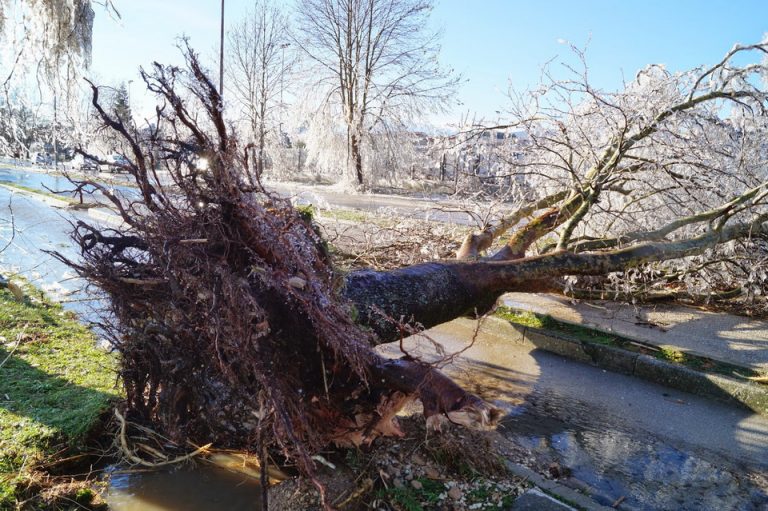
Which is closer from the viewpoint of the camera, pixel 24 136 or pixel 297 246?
pixel 297 246

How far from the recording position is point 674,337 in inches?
224

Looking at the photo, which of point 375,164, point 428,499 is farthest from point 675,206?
point 375,164

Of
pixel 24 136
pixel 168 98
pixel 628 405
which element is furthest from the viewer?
pixel 24 136

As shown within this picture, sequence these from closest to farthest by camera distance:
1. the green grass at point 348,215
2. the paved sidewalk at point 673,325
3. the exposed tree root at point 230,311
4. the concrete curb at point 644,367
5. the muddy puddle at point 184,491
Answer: the exposed tree root at point 230,311 → the muddy puddle at point 184,491 → the concrete curb at point 644,367 → the paved sidewalk at point 673,325 → the green grass at point 348,215

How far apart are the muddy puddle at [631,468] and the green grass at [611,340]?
1.48 metres

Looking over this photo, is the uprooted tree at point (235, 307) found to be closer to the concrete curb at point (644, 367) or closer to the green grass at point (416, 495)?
the green grass at point (416, 495)

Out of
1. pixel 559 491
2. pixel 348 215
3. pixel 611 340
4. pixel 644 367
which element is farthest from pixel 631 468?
pixel 348 215

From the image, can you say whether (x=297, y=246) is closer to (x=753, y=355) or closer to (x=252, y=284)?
(x=252, y=284)

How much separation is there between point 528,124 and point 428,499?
523 cm

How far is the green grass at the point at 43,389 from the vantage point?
9.52 feet

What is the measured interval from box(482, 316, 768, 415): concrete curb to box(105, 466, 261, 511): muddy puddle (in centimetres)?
286

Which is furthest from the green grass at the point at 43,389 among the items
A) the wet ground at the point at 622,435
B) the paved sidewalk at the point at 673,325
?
the paved sidewalk at the point at 673,325

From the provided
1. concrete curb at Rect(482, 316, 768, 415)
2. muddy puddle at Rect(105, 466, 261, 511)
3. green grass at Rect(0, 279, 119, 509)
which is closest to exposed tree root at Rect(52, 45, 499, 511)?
muddy puddle at Rect(105, 466, 261, 511)

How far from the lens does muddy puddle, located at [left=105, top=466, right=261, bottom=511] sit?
2.93 metres
